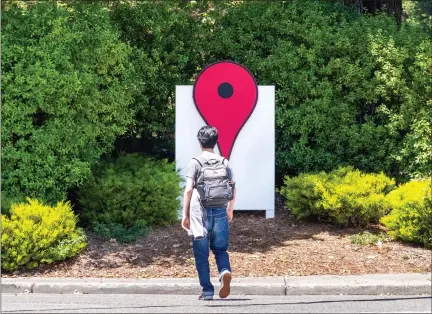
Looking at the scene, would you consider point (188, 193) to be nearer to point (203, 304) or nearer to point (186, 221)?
point (186, 221)

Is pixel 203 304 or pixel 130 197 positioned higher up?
pixel 130 197

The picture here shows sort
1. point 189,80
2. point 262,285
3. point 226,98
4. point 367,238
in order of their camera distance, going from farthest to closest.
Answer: point 189,80
point 226,98
point 367,238
point 262,285

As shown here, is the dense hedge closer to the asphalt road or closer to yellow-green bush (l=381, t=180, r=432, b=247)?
yellow-green bush (l=381, t=180, r=432, b=247)

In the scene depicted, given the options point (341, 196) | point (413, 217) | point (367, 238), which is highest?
point (341, 196)

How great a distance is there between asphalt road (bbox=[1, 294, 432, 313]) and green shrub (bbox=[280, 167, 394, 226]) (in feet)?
8.90

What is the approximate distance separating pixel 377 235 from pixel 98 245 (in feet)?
11.3

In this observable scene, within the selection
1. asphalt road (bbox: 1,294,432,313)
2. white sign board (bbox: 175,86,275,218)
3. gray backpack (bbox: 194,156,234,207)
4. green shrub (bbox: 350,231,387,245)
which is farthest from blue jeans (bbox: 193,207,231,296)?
white sign board (bbox: 175,86,275,218)

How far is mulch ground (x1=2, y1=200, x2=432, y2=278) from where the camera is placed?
10406 millimetres

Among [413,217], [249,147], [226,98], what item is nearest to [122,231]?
[249,147]

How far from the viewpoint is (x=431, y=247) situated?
11.1 meters

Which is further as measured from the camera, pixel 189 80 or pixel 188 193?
pixel 189 80

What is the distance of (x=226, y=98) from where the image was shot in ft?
43.2

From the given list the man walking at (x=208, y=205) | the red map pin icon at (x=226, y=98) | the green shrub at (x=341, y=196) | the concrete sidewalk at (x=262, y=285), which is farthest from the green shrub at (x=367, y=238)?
the man walking at (x=208, y=205)

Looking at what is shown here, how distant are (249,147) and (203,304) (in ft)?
14.6
